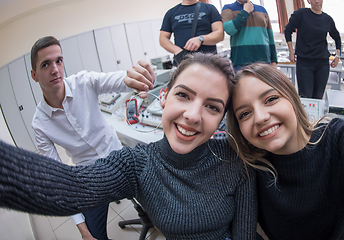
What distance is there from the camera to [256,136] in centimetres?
87

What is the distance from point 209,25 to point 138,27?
473 cm

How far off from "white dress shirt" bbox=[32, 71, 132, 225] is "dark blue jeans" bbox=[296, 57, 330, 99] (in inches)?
91.2

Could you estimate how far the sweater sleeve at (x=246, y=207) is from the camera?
0.93 m

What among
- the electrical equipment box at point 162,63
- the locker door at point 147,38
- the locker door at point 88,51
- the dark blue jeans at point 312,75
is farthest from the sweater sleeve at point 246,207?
the locker door at point 147,38

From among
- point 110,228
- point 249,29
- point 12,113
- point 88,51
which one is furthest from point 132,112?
point 88,51

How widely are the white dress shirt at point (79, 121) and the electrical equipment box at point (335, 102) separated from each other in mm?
1631

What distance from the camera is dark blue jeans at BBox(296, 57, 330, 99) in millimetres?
2457

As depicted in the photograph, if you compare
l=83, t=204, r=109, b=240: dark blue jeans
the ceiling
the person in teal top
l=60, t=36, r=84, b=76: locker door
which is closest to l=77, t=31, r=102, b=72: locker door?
l=60, t=36, r=84, b=76: locker door

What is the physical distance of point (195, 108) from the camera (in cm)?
81

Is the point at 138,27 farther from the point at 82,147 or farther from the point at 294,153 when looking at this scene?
the point at 294,153

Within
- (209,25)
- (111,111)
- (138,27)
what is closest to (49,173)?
(209,25)

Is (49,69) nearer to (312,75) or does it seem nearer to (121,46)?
(312,75)

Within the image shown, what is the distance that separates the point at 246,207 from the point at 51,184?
841mm

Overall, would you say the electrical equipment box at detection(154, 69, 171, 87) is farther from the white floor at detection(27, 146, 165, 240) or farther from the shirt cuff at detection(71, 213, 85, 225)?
the shirt cuff at detection(71, 213, 85, 225)
